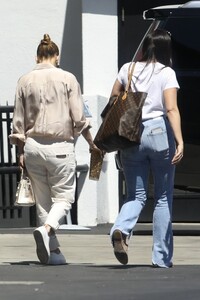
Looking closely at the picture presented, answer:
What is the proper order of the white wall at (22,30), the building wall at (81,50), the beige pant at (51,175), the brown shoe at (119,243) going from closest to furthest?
1. the brown shoe at (119,243)
2. the beige pant at (51,175)
3. the building wall at (81,50)
4. the white wall at (22,30)

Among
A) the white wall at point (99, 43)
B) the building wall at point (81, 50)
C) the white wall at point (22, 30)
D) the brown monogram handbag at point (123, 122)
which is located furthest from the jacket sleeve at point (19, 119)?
the white wall at point (22, 30)

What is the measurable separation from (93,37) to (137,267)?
5045mm

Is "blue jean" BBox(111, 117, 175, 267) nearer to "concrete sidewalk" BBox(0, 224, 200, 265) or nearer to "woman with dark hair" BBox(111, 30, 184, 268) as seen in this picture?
"woman with dark hair" BBox(111, 30, 184, 268)

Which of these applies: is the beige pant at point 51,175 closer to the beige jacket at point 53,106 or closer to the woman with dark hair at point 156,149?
the beige jacket at point 53,106

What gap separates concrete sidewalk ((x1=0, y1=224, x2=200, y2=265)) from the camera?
31.5ft

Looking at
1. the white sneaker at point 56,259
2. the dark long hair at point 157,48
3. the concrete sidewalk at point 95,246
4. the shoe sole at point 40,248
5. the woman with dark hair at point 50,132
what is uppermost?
the dark long hair at point 157,48

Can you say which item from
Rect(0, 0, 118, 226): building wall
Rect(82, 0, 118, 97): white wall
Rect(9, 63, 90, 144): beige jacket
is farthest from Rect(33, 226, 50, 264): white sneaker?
Rect(82, 0, 118, 97): white wall

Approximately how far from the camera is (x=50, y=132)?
8.92 metres

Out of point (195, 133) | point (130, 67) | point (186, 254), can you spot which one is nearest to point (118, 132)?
point (130, 67)

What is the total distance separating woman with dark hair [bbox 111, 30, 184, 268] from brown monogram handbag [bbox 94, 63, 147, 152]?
9cm

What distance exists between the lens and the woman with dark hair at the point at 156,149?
8562mm

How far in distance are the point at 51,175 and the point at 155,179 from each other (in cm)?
85

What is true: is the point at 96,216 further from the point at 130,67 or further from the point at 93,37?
the point at 130,67

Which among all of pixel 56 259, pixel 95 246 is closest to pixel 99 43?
pixel 95 246
